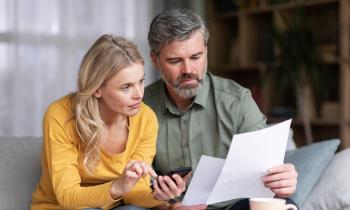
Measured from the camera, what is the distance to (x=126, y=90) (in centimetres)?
151

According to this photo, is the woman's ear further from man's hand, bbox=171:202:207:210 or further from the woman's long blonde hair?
man's hand, bbox=171:202:207:210

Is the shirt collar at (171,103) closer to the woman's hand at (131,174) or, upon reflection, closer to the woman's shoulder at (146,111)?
the woman's shoulder at (146,111)

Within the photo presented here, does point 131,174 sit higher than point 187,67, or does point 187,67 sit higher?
point 187,67

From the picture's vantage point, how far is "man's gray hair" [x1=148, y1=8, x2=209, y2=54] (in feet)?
5.49

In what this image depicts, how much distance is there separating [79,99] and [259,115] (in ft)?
1.91

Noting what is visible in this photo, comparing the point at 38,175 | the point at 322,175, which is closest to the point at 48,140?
the point at 38,175

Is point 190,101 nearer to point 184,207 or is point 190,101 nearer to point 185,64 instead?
point 185,64

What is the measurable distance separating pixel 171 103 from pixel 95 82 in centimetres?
37

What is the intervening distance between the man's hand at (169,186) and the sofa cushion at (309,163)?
615 mm

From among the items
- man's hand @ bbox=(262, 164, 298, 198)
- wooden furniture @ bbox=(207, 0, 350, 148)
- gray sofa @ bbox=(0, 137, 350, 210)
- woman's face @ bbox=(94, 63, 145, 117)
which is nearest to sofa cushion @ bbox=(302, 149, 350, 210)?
gray sofa @ bbox=(0, 137, 350, 210)

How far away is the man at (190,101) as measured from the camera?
1.68m

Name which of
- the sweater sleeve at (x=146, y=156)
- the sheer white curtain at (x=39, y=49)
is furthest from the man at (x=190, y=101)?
the sheer white curtain at (x=39, y=49)

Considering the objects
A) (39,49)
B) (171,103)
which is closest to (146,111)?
(171,103)

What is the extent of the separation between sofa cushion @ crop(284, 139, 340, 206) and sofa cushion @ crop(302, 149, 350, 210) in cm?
3
